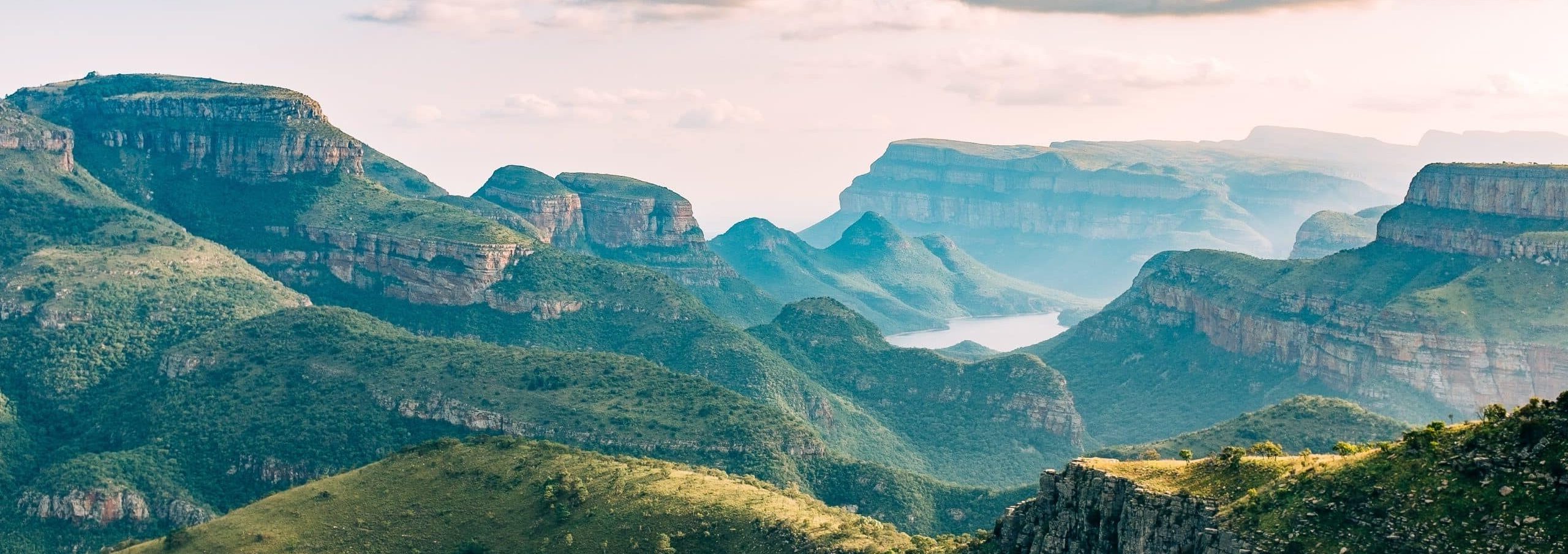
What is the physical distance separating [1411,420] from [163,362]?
5185 inches

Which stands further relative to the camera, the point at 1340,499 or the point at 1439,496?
the point at 1340,499

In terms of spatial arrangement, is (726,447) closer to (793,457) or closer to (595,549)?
(793,457)

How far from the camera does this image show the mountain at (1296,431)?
15100cm

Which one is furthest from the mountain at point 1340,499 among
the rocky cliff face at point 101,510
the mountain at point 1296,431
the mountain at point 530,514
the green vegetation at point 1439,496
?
the rocky cliff face at point 101,510

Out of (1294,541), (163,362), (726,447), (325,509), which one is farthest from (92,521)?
(1294,541)

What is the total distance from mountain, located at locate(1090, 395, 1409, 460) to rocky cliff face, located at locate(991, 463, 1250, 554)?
76166mm

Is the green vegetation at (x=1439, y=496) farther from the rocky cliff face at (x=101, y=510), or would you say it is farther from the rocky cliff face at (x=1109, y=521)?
the rocky cliff face at (x=101, y=510)

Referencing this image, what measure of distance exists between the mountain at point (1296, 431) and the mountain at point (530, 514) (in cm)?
4749

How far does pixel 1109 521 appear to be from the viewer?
70562mm

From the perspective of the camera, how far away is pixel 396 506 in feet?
370

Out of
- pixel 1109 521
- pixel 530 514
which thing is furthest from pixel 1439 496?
pixel 530 514

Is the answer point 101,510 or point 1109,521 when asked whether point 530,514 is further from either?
point 101,510

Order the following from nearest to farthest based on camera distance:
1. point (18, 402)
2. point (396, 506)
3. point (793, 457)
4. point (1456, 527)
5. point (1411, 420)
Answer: point (1456, 527), point (396, 506), point (793, 457), point (18, 402), point (1411, 420)

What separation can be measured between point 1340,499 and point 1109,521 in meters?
9.37
